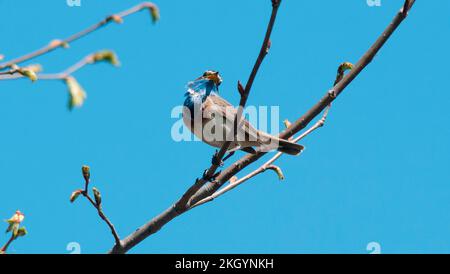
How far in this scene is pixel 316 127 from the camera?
18.0ft

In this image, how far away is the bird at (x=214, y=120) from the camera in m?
7.54

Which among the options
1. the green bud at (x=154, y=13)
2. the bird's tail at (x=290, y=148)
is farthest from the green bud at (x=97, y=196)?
the bird's tail at (x=290, y=148)

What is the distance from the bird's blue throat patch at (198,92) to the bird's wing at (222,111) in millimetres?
102

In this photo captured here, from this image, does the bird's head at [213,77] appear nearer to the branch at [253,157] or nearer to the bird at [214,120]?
the bird at [214,120]

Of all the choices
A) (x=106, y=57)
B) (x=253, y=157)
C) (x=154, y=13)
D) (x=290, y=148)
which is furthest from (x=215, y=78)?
(x=106, y=57)

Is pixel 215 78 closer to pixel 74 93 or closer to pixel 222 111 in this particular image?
pixel 222 111

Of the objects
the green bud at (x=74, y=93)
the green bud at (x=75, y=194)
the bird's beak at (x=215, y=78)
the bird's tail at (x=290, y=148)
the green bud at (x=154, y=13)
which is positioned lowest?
the green bud at (x=74, y=93)

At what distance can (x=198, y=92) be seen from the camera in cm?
833

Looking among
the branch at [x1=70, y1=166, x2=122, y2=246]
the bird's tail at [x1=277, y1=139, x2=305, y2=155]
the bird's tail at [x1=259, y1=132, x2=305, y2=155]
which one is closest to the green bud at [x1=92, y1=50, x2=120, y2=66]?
the branch at [x1=70, y1=166, x2=122, y2=246]

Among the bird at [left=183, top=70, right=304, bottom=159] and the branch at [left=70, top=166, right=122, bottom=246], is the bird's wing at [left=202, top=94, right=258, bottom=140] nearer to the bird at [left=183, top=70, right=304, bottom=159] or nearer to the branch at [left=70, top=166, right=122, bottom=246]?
the bird at [left=183, top=70, right=304, bottom=159]

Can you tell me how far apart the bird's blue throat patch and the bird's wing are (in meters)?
0.10
